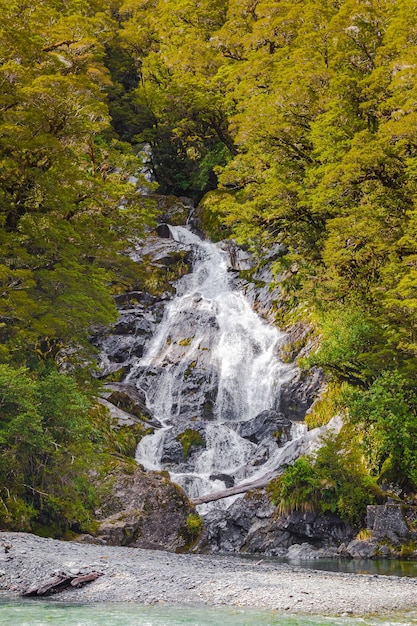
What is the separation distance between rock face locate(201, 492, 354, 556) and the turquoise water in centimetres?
1008

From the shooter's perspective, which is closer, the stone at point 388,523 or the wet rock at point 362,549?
the wet rock at point 362,549

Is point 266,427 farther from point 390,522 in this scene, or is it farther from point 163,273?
point 163,273

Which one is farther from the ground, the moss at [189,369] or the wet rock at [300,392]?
the moss at [189,369]

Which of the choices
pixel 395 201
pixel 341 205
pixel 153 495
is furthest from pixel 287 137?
pixel 153 495

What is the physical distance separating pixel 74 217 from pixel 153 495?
29.4 feet

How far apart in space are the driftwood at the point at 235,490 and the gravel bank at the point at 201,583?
7322 millimetres

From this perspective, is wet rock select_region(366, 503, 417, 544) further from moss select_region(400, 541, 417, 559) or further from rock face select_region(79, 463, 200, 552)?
rock face select_region(79, 463, 200, 552)

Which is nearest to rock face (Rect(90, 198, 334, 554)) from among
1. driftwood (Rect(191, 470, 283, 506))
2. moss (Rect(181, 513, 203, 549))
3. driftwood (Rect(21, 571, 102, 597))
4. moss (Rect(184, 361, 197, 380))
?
moss (Rect(184, 361, 197, 380))

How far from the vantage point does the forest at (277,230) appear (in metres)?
15.4

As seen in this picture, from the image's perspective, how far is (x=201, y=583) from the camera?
978 cm

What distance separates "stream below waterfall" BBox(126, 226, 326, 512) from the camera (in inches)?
906

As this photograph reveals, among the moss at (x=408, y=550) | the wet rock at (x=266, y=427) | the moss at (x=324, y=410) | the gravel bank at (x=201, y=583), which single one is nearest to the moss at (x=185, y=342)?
the wet rock at (x=266, y=427)

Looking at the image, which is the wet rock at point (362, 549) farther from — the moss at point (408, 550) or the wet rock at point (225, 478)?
the wet rock at point (225, 478)

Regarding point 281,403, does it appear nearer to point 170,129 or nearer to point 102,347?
point 102,347
